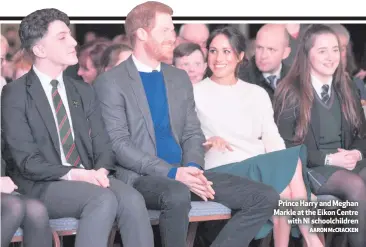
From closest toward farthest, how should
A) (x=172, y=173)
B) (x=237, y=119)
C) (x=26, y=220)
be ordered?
(x=26, y=220) < (x=172, y=173) < (x=237, y=119)

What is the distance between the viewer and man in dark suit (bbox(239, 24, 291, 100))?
5410 millimetres

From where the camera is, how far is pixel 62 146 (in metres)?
4.42

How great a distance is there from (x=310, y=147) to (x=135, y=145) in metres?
1.11

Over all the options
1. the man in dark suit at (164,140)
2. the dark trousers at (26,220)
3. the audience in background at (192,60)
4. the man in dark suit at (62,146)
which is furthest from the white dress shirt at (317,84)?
the dark trousers at (26,220)

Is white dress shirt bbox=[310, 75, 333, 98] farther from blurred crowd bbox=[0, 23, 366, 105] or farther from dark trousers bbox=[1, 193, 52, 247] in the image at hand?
dark trousers bbox=[1, 193, 52, 247]

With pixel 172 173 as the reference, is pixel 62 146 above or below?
above

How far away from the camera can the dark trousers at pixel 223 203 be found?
170 inches

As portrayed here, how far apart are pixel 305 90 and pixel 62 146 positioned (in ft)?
5.08

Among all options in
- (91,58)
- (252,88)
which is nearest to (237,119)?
(252,88)

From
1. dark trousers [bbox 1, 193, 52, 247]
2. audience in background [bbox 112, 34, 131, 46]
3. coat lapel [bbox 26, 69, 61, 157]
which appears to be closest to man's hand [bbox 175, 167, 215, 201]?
coat lapel [bbox 26, 69, 61, 157]

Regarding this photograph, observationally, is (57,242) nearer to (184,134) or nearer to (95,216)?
(95,216)

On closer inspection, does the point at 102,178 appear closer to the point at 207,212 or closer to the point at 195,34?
the point at 207,212

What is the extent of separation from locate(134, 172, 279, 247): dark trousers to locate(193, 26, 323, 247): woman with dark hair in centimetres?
19

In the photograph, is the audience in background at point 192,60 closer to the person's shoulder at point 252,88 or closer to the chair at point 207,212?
the person's shoulder at point 252,88
